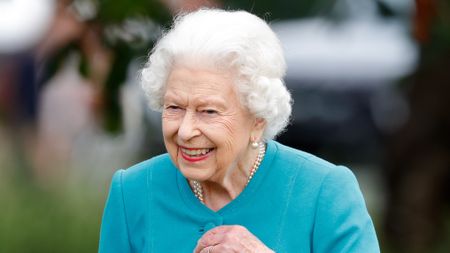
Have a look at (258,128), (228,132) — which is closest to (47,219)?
(258,128)

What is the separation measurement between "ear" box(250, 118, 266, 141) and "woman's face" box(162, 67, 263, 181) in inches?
2.7

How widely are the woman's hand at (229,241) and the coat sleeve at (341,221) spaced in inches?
7.7

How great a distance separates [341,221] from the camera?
138 inches

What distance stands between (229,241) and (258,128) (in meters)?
0.37

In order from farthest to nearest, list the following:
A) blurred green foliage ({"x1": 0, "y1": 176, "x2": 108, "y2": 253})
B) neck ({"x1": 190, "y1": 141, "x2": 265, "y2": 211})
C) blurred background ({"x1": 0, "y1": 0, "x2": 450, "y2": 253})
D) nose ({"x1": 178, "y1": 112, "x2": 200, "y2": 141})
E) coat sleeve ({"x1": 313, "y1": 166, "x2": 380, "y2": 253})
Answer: blurred green foliage ({"x1": 0, "y1": 176, "x2": 108, "y2": 253}) < blurred background ({"x1": 0, "y1": 0, "x2": 450, "y2": 253}) < neck ({"x1": 190, "y1": 141, "x2": 265, "y2": 211}) < coat sleeve ({"x1": 313, "y1": 166, "x2": 380, "y2": 253}) < nose ({"x1": 178, "y1": 112, "x2": 200, "y2": 141})

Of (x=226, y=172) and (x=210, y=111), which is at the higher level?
(x=210, y=111)

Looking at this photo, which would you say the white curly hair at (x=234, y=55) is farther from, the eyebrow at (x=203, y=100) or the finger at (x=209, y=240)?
the finger at (x=209, y=240)

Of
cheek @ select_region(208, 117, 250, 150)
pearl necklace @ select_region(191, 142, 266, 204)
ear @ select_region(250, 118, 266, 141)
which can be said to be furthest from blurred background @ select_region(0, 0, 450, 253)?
cheek @ select_region(208, 117, 250, 150)

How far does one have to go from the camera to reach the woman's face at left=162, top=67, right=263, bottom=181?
336 centimetres

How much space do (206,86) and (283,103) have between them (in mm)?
284

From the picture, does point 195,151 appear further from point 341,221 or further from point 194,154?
point 341,221

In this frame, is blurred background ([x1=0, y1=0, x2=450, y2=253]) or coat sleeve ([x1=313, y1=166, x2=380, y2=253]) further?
blurred background ([x1=0, y1=0, x2=450, y2=253])

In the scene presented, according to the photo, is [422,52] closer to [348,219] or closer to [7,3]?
[7,3]

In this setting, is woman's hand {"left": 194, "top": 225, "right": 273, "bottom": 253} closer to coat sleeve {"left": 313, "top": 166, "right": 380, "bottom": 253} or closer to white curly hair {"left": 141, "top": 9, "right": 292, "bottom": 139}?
coat sleeve {"left": 313, "top": 166, "right": 380, "bottom": 253}
